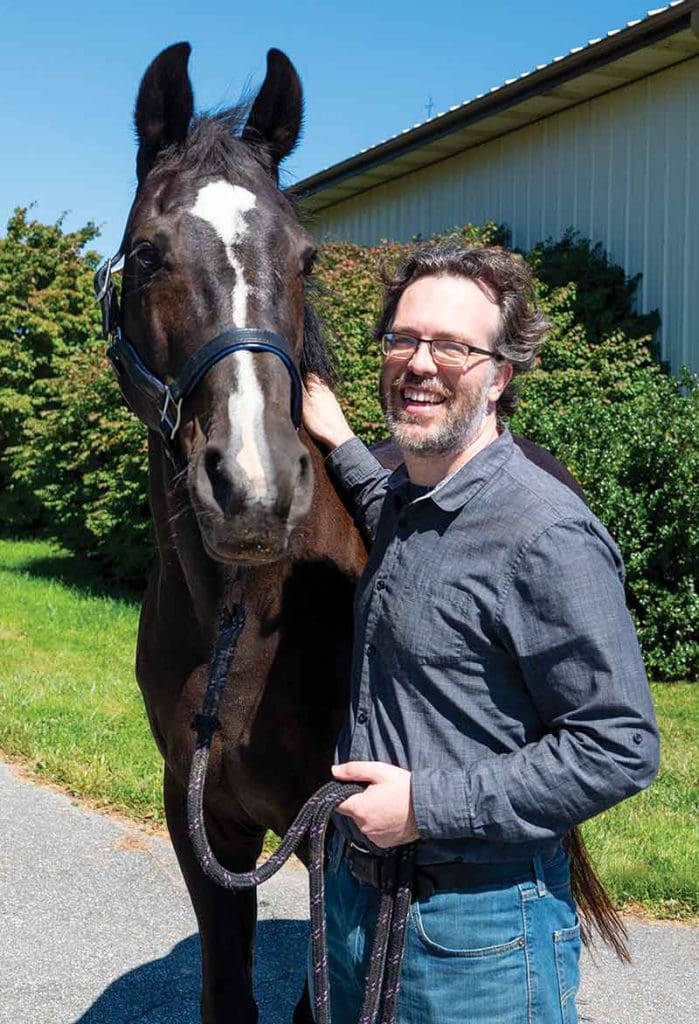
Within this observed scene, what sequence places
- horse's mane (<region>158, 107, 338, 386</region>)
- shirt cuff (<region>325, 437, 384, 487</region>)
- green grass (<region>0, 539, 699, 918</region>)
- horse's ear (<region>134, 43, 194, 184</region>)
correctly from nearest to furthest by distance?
1. horse's mane (<region>158, 107, 338, 386</region>)
2. horse's ear (<region>134, 43, 194, 184</region>)
3. shirt cuff (<region>325, 437, 384, 487</region>)
4. green grass (<region>0, 539, 699, 918</region>)

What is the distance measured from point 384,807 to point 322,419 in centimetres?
122

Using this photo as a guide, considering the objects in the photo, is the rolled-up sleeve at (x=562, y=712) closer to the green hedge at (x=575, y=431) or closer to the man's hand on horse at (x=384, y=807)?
the man's hand on horse at (x=384, y=807)

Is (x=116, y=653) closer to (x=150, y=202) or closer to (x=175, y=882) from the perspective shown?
(x=175, y=882)

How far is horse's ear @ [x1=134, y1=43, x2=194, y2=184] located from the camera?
2490 millimetres

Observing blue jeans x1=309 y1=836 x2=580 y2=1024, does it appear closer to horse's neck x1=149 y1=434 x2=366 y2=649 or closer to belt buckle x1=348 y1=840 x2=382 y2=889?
belt buckle x1=348 y1=840 x2=382 y2=889

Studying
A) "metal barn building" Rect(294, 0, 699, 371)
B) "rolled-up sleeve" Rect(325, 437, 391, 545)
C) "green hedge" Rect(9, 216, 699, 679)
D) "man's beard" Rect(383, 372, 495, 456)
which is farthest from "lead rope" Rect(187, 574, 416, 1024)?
"metal barn building" Rect(294, 0, 699, 371)

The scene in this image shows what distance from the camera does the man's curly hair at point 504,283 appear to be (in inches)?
73.3

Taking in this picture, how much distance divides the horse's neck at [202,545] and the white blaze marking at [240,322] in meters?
0.42

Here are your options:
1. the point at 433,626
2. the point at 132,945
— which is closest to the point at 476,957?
the point at 433,626

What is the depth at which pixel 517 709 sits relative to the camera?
1.72 m

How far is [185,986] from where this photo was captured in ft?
11.9

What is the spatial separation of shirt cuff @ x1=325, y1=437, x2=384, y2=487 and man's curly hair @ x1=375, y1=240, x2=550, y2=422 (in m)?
0.69

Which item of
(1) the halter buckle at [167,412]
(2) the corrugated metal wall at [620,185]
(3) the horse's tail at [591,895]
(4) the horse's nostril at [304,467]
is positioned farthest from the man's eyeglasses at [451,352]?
(2) the corrugated metal wall at [620,185]

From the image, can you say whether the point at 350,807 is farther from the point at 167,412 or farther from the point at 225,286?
the point at 225,286
